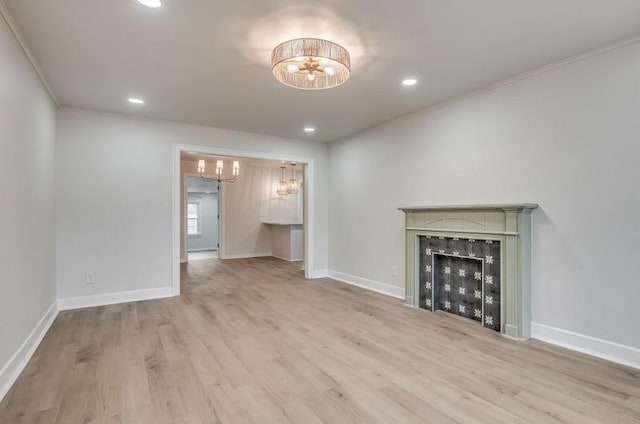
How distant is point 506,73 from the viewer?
3.20m

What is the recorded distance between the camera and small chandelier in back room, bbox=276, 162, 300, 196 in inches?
356

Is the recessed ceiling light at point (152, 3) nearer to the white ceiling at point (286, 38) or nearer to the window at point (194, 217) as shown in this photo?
the white ceiling at point (286, 38)

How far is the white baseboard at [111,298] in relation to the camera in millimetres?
4121

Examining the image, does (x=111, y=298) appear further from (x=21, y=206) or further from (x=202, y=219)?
(x=202, y=219)

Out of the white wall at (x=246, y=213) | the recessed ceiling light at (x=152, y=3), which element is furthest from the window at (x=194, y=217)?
the recessed ceiling light at (x=152, y=3)

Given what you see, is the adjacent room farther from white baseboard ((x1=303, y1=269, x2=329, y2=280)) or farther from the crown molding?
white baseboard ((x1=303, y1=269, x2=329, y2=280))

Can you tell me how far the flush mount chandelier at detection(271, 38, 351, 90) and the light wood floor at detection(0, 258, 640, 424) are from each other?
2351 mm

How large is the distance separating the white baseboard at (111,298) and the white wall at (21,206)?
0.53 m

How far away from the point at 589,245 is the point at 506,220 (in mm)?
662

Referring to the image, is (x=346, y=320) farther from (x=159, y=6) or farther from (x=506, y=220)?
(x=159, y=6)

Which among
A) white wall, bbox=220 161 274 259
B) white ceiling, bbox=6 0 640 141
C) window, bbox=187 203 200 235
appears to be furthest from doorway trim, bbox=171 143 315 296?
window, bbox=187 203 200 235

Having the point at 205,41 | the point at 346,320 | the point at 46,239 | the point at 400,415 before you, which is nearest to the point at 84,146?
the point at 46,239

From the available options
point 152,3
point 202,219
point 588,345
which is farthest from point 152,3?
point 202,219

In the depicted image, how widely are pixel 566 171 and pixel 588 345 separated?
151cm
